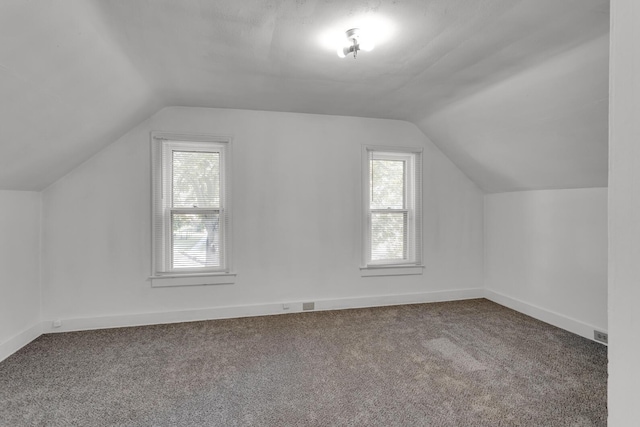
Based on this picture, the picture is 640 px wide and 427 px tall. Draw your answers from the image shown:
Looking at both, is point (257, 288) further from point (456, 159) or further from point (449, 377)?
point (456, 159)

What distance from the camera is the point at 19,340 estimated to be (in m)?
2.92

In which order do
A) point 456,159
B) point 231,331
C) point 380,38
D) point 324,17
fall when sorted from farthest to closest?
point 456,159 → point 231,331 → point 380,38 → point 324,17

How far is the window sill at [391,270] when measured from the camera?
13.6ft

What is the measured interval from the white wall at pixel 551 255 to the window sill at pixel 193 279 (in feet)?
11.1

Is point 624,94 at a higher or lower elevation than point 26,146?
lower

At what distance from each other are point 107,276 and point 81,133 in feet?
5.00

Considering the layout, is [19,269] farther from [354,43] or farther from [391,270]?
[391,270]

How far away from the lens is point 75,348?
293 centimetres

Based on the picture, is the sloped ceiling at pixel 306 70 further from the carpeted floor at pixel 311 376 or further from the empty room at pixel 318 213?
the carpeted floor at pixel 311 376

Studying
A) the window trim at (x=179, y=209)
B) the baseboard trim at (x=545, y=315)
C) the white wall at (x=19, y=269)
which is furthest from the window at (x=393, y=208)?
the white wall at (x=19, y=269)

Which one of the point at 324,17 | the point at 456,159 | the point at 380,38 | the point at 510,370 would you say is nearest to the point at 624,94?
the point at 324,17

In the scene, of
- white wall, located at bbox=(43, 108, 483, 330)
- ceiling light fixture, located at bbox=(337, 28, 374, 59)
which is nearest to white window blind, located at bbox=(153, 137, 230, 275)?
white wall, located at bbox=(43, 108, 483, 330)

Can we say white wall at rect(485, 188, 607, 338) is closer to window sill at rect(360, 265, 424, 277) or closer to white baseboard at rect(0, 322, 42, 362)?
window sill at rect(360, 265, 424, 277)

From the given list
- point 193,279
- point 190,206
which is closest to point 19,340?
point 193,279
